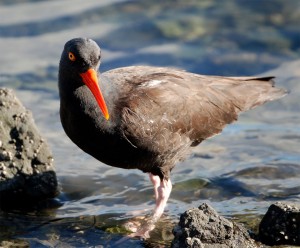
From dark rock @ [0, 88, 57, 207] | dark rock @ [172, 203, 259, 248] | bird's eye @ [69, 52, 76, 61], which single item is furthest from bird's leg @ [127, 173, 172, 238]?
bird's eye @ [69, 52, 76, 61]

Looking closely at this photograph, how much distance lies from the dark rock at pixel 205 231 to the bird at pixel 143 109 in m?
0.97

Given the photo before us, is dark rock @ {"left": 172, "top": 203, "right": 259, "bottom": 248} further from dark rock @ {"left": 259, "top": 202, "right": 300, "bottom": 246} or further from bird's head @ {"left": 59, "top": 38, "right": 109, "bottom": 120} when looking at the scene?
bird's head @ {"left": 59, "top": 38, "right": 109, "bottom": 120}

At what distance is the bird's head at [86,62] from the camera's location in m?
6.16

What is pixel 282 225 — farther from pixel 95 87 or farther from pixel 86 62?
pixel 86 62

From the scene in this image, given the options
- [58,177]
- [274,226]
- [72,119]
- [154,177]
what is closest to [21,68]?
[58,177]

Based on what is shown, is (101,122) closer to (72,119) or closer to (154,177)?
(72,119)

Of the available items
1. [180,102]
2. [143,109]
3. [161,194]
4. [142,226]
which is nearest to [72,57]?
[143,109]

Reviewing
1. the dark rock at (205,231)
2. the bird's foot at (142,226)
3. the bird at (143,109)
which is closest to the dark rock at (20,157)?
the bird at (143,109)

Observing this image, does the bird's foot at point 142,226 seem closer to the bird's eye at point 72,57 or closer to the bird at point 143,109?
the bird at point 143,109

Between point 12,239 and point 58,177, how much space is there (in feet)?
5.38

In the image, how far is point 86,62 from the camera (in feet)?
20.3

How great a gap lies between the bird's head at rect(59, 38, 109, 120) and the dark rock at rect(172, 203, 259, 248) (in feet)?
3.91

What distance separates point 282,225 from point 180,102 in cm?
183

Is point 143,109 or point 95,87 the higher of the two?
point 95,87
